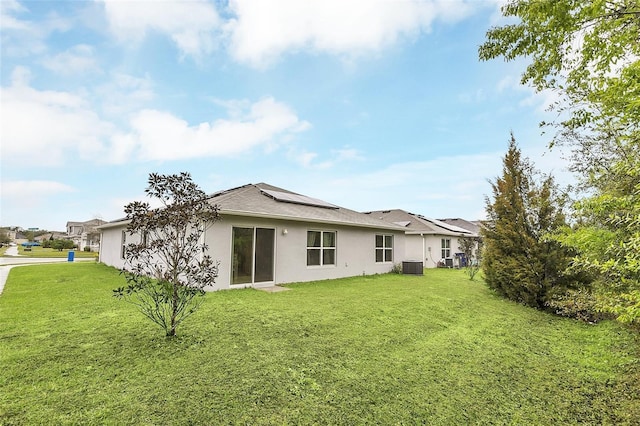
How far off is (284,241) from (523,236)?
7.75 metres

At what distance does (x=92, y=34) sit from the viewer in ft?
29.9

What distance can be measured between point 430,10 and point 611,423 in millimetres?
10294

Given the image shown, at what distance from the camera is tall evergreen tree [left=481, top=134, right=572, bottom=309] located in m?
8.52

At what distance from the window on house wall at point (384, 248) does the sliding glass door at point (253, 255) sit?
6592mm

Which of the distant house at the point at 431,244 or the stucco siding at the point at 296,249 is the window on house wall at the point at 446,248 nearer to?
the distant house at the point at 431,244

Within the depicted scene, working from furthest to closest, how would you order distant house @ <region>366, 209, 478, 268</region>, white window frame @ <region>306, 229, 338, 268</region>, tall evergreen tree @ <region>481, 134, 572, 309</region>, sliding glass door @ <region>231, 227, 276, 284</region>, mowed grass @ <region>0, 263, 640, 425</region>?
distant house @ <region>366, 209, 478, 268</region> < white window frame @ <region>306, 229, 338, 268</region> < sliding glass door @ <region>231, 227, 276, 284</region> < tall evergreen tree @ <region>481, 134, 572, 309</region> < mowed grass @ <region>0, 263, 640, 425</region>

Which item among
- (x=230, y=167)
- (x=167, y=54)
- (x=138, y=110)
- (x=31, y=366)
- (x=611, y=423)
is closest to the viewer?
(x=611, y=423)

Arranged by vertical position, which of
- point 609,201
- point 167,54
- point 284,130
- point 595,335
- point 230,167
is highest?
point 167,54

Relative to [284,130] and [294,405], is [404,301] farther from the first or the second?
[284,130]

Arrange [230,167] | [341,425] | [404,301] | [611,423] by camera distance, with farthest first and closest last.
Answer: [230,167]
[404,301]
[611,423]
[341,425]

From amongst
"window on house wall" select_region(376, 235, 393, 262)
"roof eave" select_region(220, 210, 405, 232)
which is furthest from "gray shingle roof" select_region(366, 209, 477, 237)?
"roof eave" select_region(220, 210, 405, 232)

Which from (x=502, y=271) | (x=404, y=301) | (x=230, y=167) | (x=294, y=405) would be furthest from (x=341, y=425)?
(x=230, y=167)

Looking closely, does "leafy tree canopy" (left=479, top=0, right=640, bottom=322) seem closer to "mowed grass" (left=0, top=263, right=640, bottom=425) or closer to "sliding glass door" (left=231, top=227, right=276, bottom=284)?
"mowed grass" (left=0, top=263, right=640, bottom=425)

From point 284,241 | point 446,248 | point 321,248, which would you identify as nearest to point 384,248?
point 321,248
